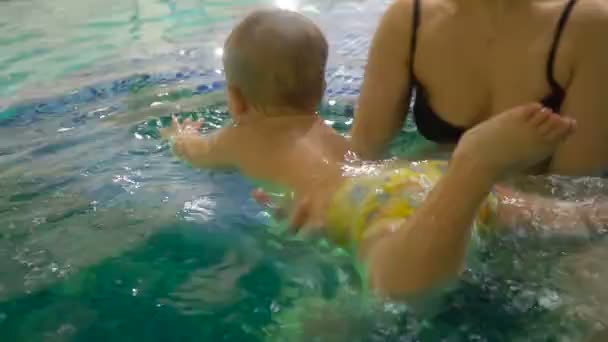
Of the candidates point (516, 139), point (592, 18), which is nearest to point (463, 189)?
point (516, 139)

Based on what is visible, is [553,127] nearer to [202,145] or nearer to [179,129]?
[202,145]

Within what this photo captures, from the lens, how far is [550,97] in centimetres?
189

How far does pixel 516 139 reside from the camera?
1.31 meters

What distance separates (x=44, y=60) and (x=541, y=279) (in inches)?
160

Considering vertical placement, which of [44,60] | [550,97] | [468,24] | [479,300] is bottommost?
[44,60]

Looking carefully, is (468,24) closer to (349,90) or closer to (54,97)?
(349,90)

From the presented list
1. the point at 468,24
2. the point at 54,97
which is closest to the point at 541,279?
the point at 468,24

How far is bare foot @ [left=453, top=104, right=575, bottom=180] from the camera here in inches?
51.4

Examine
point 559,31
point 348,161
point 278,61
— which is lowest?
point 348,161

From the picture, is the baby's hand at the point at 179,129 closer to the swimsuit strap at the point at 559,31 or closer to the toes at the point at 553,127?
the swimsuit strap at the point at 559,31

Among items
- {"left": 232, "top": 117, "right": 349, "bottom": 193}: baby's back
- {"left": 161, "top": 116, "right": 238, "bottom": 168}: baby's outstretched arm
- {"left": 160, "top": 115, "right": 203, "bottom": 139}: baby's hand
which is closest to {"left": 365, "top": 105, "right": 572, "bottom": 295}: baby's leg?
{"left": 232, "top": 117, "right": 349, "bottom": 193}: baby's back

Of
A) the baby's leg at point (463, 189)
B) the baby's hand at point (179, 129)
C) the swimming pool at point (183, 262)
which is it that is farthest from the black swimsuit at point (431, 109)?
the baby's hand at point (179, 129)

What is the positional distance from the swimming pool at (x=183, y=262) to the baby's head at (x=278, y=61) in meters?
0.32

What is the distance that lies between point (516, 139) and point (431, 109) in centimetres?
83
